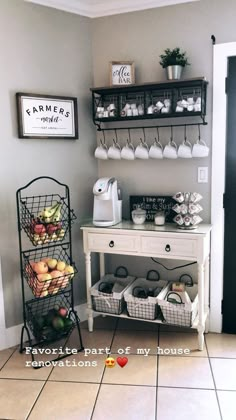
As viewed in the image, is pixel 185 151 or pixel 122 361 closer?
pixel 122 361

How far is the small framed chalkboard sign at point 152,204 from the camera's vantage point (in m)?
2.73

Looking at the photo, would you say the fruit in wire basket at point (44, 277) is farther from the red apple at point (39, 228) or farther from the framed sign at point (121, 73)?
the framed sign at point (121, 73)

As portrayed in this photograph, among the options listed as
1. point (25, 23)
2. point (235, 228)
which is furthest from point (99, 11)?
point (235, 228)

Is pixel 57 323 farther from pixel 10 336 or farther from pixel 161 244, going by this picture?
pixel 161 244

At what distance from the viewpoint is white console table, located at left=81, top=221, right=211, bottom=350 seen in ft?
7.91

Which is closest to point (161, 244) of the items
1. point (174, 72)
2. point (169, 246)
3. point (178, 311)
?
point (169, 246)

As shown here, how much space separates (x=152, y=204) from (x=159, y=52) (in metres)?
1.13

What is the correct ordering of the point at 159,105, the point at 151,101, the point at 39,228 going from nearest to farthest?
the point at 39,228 < the point at 159,105 < the point at 151,101

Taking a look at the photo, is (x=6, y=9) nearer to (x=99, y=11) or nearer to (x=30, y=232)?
(x=99, y=11)

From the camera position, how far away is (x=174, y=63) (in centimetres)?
248

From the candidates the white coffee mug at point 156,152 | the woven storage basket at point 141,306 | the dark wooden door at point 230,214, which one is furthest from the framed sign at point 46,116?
the woven storage basket at point 141,306

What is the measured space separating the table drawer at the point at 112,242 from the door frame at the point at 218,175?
0.61m

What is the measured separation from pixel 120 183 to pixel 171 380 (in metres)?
1.49

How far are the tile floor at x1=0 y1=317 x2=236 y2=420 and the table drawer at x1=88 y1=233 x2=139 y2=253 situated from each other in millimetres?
684
